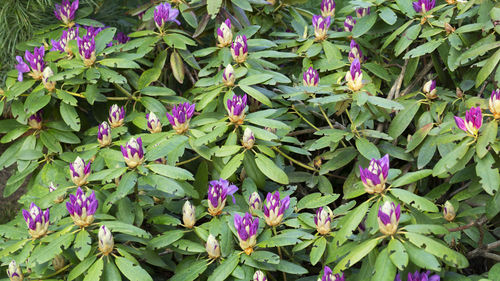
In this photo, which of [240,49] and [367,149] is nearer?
[367,149]

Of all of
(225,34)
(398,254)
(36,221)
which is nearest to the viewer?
(398,254)

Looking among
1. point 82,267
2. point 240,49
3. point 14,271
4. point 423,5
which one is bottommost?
point 14,271

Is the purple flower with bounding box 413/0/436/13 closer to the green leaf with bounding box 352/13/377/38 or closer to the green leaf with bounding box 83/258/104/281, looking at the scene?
the green leaf with bounding box 352/13/377/38

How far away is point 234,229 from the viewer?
1.77 m

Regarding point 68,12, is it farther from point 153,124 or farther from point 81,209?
point 81,209

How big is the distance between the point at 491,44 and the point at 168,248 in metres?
1.22

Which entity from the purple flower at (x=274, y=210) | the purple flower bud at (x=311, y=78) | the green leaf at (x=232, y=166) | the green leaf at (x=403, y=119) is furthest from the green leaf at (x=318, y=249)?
the purple flower bud at (x=311, y=78)

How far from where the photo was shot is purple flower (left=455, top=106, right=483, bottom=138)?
1.68m

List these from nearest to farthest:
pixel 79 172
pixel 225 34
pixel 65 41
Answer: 1. pixel 79 172
2. pixel 225 34
3. pixel 65 41

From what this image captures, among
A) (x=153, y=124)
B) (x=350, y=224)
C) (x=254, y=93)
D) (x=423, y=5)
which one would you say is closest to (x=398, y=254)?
(x=350, y=224)

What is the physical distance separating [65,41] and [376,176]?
1438mm

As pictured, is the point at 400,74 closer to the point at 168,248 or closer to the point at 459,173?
the point at 459,173

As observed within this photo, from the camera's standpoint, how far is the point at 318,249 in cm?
173

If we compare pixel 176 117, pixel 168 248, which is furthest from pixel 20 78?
pixel 168 248
